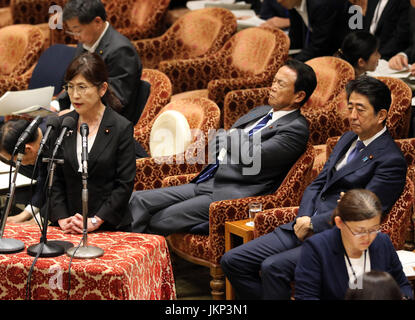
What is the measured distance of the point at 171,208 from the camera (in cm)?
486

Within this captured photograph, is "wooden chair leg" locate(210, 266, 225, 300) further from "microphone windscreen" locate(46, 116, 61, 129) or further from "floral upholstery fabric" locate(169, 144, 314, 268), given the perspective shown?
"microphone windscreen" locate(46, 116, 61, 129)

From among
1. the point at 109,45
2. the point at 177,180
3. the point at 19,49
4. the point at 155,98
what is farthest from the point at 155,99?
the point at 19,49

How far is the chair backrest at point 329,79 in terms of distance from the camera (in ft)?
18.6

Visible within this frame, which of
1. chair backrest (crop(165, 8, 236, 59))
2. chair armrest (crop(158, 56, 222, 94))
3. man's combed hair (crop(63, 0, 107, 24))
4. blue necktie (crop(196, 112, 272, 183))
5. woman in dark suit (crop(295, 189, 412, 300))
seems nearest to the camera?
woman in dark suit (crop(295, 189, 412, 300))

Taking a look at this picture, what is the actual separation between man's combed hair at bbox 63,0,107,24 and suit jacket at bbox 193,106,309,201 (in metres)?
1.40

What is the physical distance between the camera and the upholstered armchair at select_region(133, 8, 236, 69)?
7289mm

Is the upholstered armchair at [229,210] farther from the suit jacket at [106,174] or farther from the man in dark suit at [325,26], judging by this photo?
the man in dark suit at [325,26]

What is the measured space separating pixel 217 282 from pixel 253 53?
269 cm

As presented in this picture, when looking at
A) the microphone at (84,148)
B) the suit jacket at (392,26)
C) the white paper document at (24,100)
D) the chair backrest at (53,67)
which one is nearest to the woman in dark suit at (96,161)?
the microphone at (84,148)

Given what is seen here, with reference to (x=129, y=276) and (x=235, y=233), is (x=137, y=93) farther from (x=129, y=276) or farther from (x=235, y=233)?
(x=129, y=276)

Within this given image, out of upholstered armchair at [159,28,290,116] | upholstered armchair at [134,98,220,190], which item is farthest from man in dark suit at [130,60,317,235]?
upholstered armchair at [159,28,290,116]

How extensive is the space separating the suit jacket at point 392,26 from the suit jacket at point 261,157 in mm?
1955

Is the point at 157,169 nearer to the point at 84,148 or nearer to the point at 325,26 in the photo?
the point at 84,148

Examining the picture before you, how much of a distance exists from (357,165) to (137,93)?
2.14 meters
